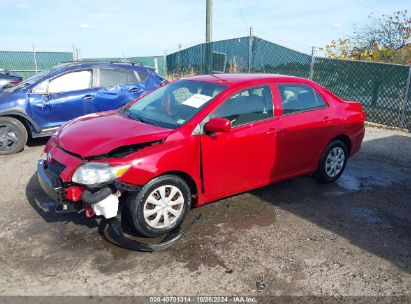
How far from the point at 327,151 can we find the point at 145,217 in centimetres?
291

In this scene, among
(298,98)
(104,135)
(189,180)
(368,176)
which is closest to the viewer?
(104,135)

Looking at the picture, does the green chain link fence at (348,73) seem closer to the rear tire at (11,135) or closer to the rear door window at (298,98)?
the rear door window at (298,98)

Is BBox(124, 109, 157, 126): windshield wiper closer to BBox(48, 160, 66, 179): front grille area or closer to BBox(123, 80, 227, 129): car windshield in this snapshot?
BBox(123, 80, 227, 129): car windshield

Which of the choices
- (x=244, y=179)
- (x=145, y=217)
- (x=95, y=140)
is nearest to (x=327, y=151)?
(x=244, y=179)

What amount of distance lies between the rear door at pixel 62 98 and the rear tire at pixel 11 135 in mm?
339

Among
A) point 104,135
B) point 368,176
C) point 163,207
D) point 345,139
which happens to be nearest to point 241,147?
point 163,207

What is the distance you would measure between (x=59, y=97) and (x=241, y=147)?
4.42m

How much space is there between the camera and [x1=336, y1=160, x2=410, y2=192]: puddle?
561cm

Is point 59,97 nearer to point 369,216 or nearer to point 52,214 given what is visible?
point 52,214

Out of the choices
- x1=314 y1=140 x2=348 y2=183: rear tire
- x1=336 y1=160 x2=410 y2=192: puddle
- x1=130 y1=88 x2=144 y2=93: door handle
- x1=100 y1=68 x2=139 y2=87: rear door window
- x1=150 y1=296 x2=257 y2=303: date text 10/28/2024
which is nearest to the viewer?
x1=150 y1=296 x2=257 y2=303: date text 10/28/2024

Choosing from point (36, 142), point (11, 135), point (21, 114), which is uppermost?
point (21, 114)

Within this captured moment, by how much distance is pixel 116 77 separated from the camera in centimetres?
780

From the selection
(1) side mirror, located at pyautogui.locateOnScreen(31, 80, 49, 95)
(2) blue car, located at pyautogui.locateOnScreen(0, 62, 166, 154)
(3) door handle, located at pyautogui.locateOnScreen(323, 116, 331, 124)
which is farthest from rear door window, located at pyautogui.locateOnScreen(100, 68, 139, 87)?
(3) door handle, located at pyautogui.locateOnScreen(323, 116, 331, 124)

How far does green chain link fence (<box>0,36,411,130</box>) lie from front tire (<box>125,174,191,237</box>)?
7.73m
